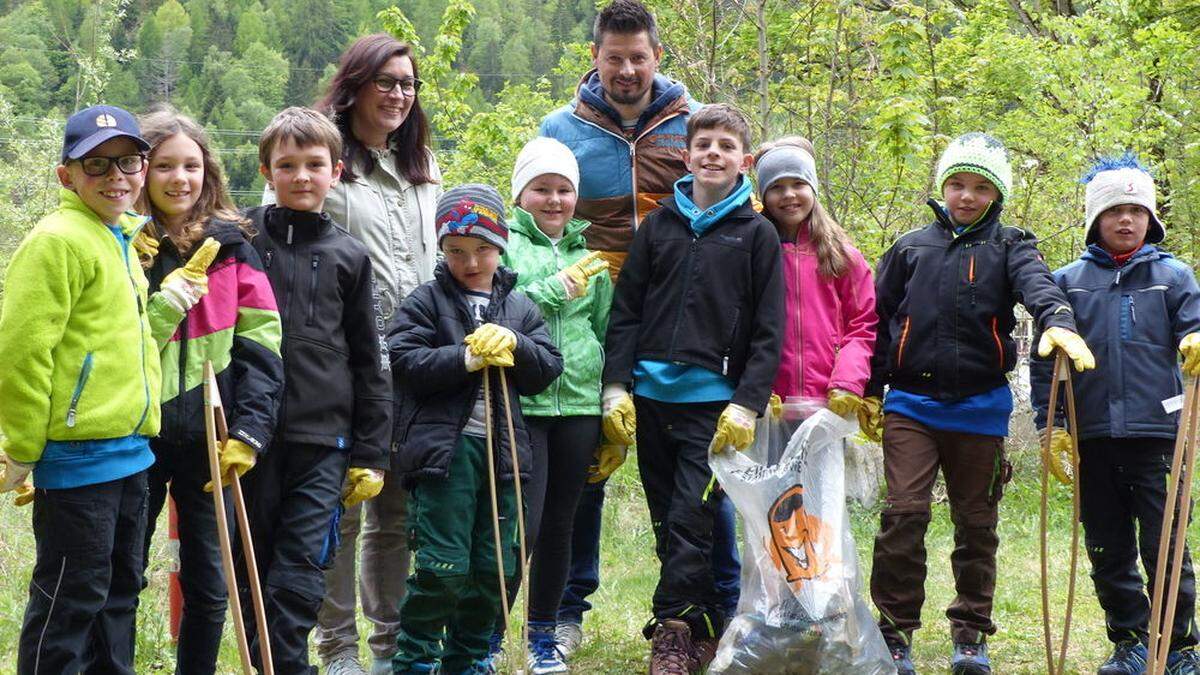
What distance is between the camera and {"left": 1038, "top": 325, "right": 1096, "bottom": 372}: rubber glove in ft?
12.8

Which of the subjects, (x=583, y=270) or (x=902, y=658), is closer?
(x=583, y=270)

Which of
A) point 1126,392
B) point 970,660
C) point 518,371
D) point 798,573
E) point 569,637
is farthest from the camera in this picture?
point 569,637

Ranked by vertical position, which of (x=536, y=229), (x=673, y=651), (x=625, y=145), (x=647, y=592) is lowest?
(x=647, y=592)

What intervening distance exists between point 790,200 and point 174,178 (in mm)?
2154

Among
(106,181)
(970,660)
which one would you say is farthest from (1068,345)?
(106,181)

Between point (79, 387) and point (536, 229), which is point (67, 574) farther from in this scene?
point (536, 229)

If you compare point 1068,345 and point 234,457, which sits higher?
point 1068,345

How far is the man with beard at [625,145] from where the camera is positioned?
15.3 ft

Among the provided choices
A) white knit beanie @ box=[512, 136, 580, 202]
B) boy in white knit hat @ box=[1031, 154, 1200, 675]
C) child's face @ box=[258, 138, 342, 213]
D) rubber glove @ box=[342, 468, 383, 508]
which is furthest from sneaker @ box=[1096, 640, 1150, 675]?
child's face @ box=[258, 138, 342, 213]

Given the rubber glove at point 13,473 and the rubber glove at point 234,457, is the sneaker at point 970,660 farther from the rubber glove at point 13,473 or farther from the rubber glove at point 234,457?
the rubber glove at point 13,473

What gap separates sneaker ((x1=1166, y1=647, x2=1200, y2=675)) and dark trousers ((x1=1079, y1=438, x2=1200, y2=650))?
0.03 metres

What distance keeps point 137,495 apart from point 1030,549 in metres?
5.76

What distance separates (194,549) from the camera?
358 cm

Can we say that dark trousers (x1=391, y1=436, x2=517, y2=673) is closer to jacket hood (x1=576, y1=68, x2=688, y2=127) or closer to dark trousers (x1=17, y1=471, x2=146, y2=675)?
dark trousers (x1=17, y1=471, x2=146, y2=675)
